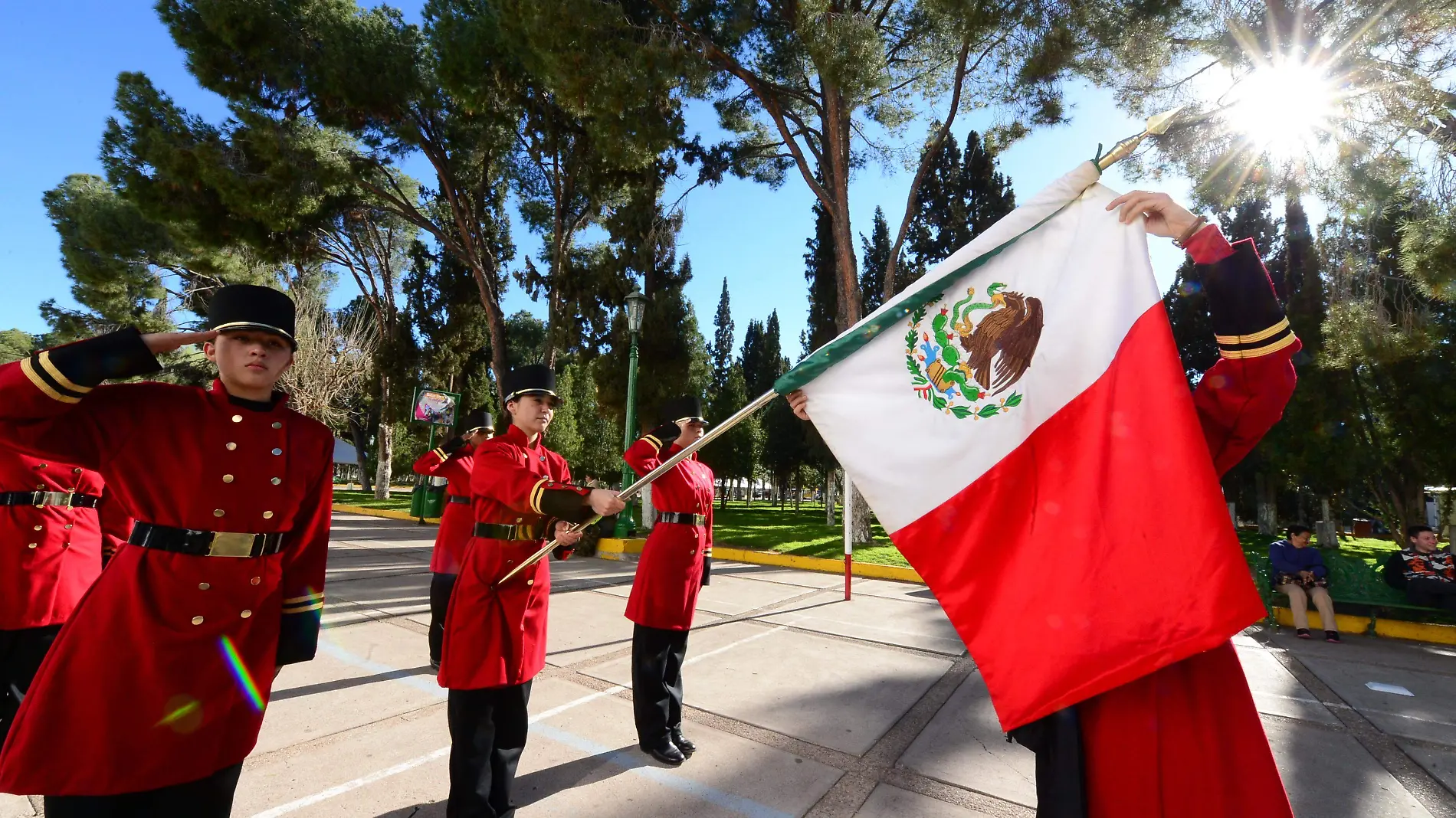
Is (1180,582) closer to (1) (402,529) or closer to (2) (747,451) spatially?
(1) (402,529)

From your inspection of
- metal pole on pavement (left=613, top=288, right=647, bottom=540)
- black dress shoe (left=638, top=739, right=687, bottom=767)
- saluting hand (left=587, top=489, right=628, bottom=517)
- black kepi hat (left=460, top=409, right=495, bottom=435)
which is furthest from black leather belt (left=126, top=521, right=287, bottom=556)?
metal pole on pavement (left=613, top=288, right=647, bottom=540)

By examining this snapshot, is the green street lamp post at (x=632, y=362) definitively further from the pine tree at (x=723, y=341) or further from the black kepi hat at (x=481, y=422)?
the pine tree at (x=723, y=341)

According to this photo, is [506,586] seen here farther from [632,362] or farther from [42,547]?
[632,362]

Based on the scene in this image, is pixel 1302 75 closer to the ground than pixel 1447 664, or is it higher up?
higher up

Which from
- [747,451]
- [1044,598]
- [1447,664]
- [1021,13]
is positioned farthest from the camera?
[747,451]

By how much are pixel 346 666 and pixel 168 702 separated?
12.0ft

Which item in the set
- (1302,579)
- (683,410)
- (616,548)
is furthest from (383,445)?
(1302,579)

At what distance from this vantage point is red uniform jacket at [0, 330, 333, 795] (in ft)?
5.10

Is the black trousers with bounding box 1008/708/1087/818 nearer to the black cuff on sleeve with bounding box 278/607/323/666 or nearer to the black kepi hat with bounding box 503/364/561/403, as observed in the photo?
the black cuff on sleeve with bounding box 278/607/323/666

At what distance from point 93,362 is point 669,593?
275cm

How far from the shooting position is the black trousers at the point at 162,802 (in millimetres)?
1598

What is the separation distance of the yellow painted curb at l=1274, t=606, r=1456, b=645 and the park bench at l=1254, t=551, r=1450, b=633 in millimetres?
88

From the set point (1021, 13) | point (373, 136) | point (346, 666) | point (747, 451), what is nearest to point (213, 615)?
point (346, 666)

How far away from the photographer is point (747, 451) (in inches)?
1323
